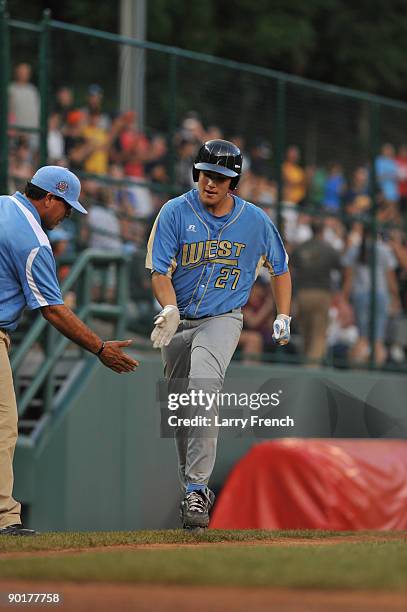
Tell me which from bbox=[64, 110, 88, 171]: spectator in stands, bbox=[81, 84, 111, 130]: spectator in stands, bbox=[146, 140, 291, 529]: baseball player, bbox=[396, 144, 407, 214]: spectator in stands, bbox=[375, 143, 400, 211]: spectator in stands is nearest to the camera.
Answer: bbox=[146, 140, 291, 529]: baseball player

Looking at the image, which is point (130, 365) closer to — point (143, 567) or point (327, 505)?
point (143, 567)

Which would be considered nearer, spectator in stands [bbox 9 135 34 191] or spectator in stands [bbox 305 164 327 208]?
spectator in stands [bbox 9 135 34 191]

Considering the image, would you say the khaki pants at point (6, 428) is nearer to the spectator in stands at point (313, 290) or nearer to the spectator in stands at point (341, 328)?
the spectator in stands at point (313, 290)

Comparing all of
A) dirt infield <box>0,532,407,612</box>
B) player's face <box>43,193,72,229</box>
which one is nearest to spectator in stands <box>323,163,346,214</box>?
player's face <box>43,193,72,229</box>

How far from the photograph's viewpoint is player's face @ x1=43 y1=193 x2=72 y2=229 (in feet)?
31.1

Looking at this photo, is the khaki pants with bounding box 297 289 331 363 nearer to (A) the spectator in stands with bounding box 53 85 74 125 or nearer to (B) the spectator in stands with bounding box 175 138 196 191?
(B) the spectator in stands with bounding box 175 138 196 191

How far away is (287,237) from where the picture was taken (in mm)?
17031

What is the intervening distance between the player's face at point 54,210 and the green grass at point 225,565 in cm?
194

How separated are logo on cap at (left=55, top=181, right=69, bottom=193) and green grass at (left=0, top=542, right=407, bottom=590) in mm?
2265

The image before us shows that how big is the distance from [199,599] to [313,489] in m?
8.33

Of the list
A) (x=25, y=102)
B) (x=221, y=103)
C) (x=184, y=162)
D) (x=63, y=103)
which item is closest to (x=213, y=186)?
(x=25, y=102)

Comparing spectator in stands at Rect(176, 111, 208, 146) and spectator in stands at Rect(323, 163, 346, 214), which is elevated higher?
spectator in stands at Rect(176, 111, 208, 146)

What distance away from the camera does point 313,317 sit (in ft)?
55.6

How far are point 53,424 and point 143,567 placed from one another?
261 inches
